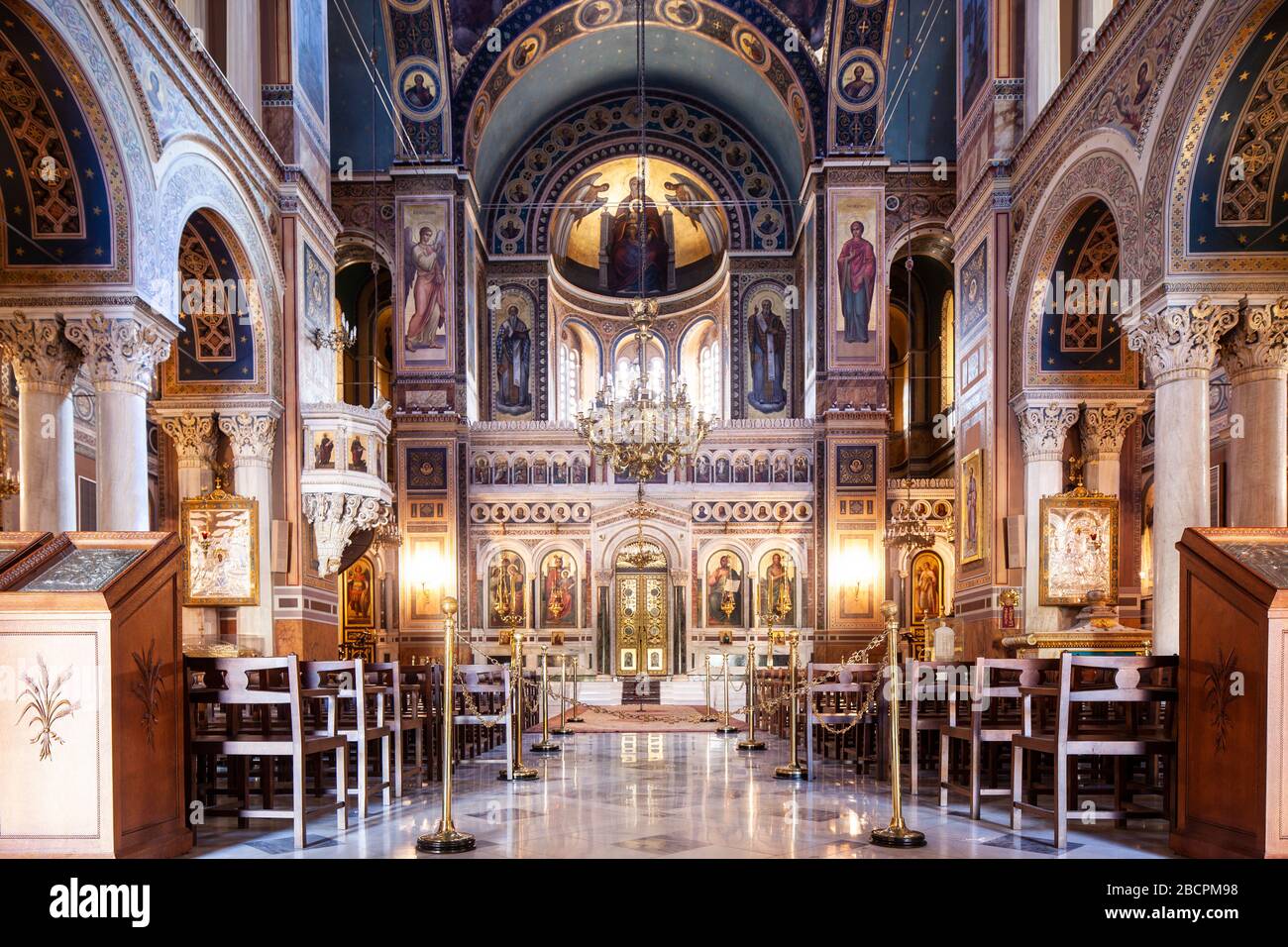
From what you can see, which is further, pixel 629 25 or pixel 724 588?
pixel 629 25

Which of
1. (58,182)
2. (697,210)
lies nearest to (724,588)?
(697,210)

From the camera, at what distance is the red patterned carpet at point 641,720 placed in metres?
13.7

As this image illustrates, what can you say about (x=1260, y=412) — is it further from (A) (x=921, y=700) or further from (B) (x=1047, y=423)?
(A) (x=921, y=700)

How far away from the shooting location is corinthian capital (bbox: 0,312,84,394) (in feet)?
30.6

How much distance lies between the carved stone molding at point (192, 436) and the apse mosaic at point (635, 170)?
12.6 metres

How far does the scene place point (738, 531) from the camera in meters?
21.9

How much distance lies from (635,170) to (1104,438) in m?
16.0

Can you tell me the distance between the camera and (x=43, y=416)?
31.1 ft

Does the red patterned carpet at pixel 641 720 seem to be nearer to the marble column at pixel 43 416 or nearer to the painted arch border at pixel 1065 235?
the painted arch border at pixel 1065 235

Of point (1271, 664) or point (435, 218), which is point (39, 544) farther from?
point (435, 218)

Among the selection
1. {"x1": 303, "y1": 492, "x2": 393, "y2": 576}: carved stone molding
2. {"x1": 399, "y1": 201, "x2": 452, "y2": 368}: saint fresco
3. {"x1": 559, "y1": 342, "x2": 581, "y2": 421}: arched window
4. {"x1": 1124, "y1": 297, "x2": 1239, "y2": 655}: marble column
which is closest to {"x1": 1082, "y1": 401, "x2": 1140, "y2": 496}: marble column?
{"x1": 1124, "y1": 297, "x2": 1239, "y2": 655}: marble column

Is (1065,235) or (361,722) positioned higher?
(1065,235)
